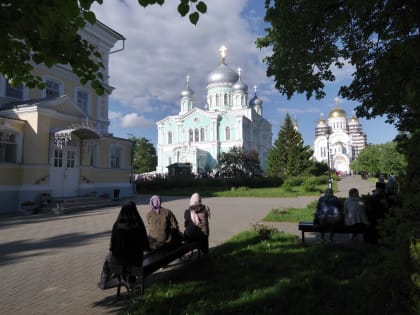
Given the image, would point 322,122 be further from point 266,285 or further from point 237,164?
point 266,285

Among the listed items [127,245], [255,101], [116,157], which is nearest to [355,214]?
[127,245]

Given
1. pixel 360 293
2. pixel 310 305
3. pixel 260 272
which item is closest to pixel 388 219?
pixel 360 293

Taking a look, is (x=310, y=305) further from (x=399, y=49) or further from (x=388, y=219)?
(x=399, y=49)

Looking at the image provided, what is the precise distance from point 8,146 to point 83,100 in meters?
6.94

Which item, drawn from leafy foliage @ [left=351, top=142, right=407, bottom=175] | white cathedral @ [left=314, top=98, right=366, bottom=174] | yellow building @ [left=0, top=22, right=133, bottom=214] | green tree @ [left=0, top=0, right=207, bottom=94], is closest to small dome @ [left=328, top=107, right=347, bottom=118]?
white cathedral @ [left=314, top=98, right=366, bottom=174]

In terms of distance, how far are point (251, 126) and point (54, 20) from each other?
58.0 m

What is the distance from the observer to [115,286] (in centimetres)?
457

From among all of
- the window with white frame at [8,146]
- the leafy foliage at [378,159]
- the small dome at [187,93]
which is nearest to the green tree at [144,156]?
the small dome at [187,93]

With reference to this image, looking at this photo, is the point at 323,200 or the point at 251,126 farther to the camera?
the point at 251,126

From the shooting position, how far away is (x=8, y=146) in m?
14.1

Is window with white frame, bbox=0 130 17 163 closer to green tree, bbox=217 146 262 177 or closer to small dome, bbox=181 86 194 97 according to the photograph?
green tree, bbox=217 146 262 177

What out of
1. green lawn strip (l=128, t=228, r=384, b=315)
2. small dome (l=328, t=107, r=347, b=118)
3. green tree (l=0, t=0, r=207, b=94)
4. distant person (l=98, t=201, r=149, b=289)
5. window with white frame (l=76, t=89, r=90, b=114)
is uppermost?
small dome (l=328, t=107, r=347, b=118)

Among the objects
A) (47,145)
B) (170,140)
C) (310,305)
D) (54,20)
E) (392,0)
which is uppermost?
(170,140)

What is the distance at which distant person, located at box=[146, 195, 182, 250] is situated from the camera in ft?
18.3
